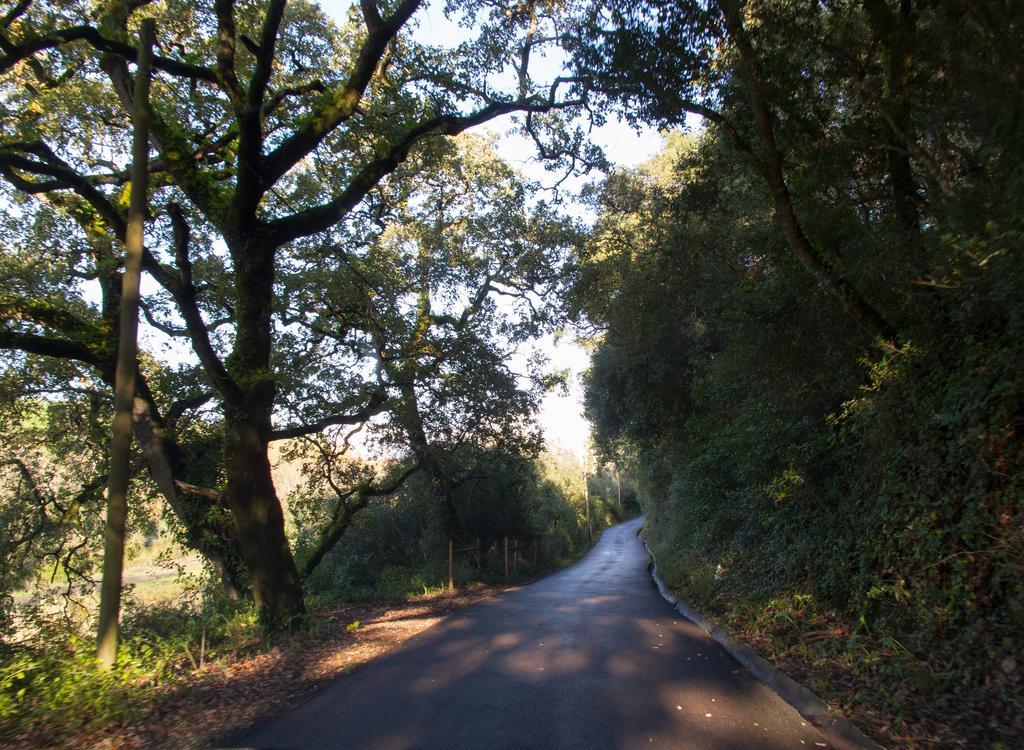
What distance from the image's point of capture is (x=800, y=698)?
20.7ft

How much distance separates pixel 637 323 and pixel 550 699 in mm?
11824

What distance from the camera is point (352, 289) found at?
14.2 meters

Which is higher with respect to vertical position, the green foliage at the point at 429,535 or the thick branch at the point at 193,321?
the thick branch at the point at 193,321

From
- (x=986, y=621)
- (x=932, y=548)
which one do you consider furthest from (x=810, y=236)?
(x=986, y=621)

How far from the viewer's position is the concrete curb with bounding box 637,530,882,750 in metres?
5.13

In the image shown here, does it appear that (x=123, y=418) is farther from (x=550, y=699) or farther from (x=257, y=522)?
(x=550, y=699)

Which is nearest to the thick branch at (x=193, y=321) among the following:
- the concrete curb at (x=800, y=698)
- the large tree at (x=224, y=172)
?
the large tree at (x=224, y=172)

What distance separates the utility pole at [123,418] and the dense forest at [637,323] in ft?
0.29

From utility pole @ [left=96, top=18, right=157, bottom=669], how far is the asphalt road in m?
2.09

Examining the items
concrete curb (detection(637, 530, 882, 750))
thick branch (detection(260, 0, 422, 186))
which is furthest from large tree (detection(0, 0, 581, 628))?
concrete curb (detection(637, 530, 882, 750))

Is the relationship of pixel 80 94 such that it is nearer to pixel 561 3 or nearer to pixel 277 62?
pixel 277 62

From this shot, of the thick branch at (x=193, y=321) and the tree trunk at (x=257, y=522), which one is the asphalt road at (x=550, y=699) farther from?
the thick branch at (x=193, y=321)

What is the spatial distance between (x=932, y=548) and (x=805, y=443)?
11.7ft

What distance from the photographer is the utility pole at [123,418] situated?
6.51 m
